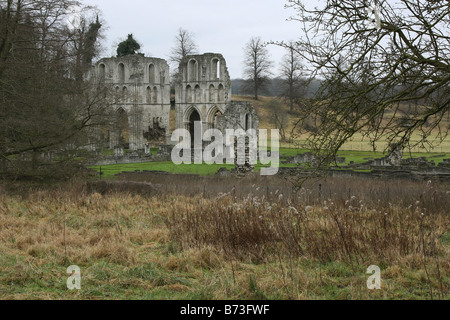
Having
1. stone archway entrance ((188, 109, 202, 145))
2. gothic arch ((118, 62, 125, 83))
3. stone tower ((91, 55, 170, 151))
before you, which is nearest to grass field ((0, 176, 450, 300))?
stone tower ((91, 55, 170, 151))

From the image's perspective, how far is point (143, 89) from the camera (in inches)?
1941

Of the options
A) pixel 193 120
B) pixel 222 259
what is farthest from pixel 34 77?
pixel 193 120

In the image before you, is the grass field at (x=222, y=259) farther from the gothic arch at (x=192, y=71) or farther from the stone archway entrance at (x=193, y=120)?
the stone archway entrance at (x=193, y=120)

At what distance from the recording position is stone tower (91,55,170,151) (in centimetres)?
4819

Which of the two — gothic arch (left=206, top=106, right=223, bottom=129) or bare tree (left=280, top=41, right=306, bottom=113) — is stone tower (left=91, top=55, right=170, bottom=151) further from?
bare tree (left=280, top=41, right=306, bottom=113)

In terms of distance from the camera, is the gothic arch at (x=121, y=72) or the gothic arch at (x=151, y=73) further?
the gothic arch at (x=151, y=73)

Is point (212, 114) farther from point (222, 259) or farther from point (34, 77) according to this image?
point (222, 259)

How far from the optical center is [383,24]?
23.0ft

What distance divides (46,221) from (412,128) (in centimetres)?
758

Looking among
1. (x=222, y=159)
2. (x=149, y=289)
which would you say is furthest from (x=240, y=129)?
(x=149, y=289)

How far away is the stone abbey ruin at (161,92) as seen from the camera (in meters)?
46.8

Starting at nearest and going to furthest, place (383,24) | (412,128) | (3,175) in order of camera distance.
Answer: (383,24), (412,128), (3,175)

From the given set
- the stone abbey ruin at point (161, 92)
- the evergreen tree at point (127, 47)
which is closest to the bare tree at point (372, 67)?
the stone abbey ruin at point (161, 92)
